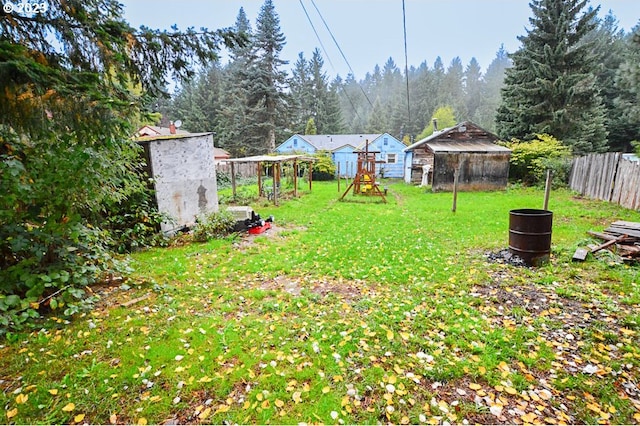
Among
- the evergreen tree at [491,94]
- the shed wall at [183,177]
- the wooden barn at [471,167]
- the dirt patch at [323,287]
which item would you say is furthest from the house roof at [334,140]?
the dirt patch at [323,287]

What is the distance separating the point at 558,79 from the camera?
679 inches

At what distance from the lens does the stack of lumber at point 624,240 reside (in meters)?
4.90

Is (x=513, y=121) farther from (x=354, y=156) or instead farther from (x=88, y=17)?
(x=88, y=17)

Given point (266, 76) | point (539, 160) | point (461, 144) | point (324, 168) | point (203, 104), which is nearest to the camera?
point (539, 160)

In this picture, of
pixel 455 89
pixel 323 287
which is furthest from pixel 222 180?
pixel 455 89

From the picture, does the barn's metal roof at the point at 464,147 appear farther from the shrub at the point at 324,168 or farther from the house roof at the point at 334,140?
the house roof at the point at 334,140

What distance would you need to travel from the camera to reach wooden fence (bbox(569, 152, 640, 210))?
9.30 meters

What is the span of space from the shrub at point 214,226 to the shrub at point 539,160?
617 inches

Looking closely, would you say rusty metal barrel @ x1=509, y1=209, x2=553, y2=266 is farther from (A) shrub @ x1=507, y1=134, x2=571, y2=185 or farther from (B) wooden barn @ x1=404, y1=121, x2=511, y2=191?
(A) shrub @ x1=507, y1=134, x2=571, y2=185

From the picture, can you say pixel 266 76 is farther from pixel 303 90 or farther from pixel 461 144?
pixel 461 144

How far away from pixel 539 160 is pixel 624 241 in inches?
Answer: 515

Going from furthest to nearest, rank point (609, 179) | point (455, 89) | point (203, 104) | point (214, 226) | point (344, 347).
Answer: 1. point (455, 89)
2. point (203, 104)
3. point (609, 179)
4. point (214, 226)
5. point (344, 347)

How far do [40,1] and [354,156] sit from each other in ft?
83.2

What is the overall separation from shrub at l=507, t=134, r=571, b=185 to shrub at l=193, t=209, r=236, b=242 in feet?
51.4
